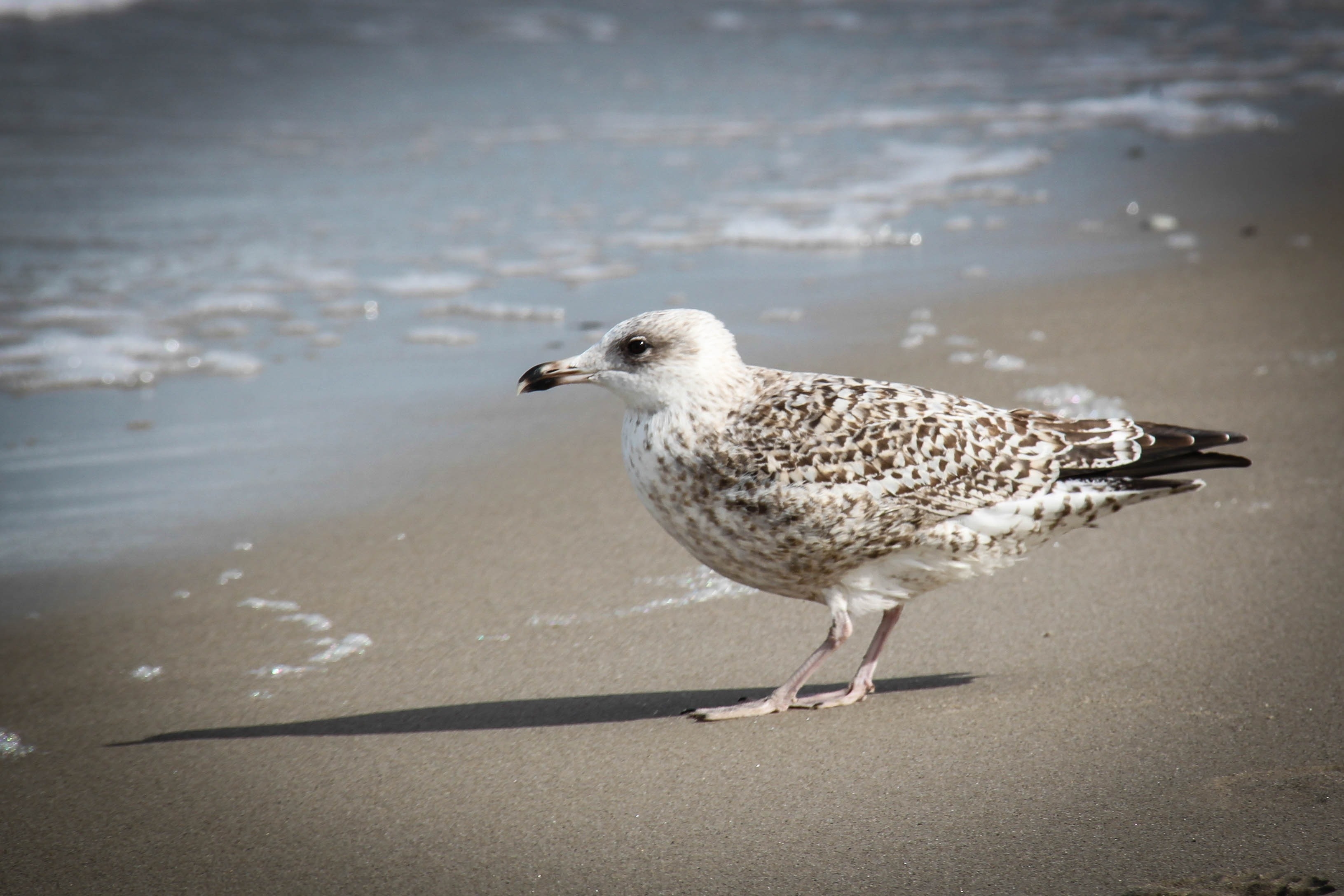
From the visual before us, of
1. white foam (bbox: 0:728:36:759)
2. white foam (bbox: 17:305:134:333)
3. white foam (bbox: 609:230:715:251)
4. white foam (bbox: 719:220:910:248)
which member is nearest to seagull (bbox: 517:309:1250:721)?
white foam (bbox: 0:728:36:759)

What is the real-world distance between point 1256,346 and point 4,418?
582 centimetres

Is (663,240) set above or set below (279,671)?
above

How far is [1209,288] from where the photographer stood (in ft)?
23.4

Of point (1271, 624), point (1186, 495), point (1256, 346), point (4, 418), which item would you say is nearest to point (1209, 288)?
point (1256, 346)

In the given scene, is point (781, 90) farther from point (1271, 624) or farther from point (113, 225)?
point (1271, 624)

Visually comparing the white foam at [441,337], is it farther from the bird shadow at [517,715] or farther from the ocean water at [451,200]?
the bird shadow at [517,715]

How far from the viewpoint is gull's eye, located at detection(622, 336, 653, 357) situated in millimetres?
3820

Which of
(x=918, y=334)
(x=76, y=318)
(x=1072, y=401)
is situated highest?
(x=76, y=318)

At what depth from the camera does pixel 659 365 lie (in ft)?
12.4

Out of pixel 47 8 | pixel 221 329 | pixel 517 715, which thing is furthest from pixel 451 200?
pixel 47 8

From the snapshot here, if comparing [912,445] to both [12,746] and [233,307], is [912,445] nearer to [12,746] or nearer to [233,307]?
[12,746]

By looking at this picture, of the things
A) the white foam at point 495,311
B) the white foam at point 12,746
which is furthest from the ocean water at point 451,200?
the white foam at point 12,746

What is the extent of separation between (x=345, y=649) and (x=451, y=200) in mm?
5777

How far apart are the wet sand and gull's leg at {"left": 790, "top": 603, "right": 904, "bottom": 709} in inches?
1.6
